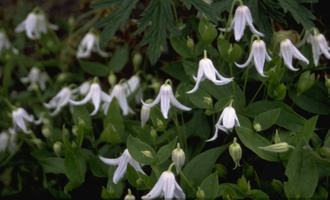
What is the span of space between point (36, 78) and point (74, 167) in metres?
0.81

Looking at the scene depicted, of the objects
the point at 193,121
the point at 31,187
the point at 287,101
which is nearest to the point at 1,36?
the point at 31,187

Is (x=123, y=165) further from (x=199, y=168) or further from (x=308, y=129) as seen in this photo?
(x=308, y=129)

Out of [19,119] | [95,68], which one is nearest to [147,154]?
[19,119]

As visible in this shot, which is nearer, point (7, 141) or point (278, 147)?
point (278, 147)

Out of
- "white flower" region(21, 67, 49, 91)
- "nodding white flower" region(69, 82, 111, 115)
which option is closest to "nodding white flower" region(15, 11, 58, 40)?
"white flower" region(21, 67, 49, 91)

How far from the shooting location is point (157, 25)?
143 centimetres

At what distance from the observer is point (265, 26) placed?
4.73 ft

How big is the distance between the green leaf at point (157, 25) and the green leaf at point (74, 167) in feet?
1.38

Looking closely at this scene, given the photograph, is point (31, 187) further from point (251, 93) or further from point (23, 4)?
point (23, 4)

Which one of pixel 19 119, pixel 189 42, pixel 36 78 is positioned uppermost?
pixel 189 42

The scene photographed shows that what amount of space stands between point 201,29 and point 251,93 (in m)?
0.32

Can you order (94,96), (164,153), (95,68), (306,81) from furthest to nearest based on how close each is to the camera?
(95,68) → (94,96) → (306,81) → (164,153)

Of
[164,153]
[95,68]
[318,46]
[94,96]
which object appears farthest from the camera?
[95,68]

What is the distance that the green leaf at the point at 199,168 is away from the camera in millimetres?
1186
